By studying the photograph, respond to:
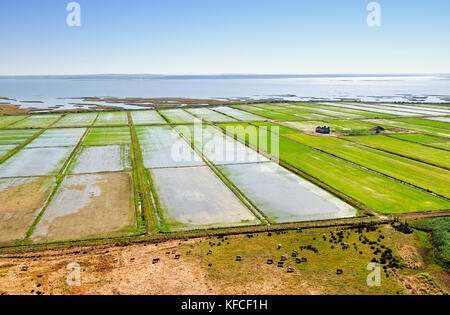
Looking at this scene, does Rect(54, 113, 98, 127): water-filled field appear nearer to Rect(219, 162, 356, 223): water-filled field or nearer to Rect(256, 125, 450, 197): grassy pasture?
Rect(219, 162, 356, 223): water-filled field

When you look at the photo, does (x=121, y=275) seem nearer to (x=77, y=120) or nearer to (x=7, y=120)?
(x=77, y=120)

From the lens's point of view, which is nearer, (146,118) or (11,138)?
(11,138)

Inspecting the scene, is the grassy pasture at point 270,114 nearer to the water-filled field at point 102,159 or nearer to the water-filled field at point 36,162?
the water-filled field at point 102,159

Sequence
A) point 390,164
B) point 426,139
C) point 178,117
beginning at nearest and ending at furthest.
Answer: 1. point 390,164
2. point 426,139
3. point 178,117

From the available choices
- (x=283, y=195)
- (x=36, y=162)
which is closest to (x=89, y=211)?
(x=283, y=195)

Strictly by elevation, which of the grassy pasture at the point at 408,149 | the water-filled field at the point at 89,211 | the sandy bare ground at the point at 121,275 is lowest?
the sandy bare ground at the point at 121,275

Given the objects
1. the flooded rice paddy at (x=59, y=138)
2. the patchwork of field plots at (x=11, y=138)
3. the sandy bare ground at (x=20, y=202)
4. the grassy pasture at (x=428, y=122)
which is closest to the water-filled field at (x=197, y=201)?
the sandy bare ground at (x=20, y=202)

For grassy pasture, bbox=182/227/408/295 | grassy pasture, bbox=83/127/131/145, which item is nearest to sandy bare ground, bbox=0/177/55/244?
grassy pasture, bbox=182/227/408/295
